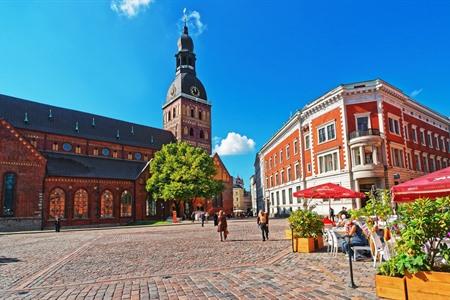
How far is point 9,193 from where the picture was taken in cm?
3347

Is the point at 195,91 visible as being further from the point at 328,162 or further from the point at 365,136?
the point at 365,136

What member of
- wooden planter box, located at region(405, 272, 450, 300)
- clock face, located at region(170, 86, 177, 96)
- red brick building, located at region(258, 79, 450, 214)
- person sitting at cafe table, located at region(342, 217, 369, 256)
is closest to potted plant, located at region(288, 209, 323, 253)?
person sitting at cafe table, located at region(342, 217, 369, 256)

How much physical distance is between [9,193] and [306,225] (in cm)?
3474

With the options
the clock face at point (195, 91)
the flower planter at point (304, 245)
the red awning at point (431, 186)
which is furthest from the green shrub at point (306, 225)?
the clock face at point (195, 91)

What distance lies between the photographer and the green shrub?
11672mm

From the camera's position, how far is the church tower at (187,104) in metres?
60.9

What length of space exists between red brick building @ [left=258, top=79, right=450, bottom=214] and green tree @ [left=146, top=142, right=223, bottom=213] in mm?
11868

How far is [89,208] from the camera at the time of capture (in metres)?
39.6

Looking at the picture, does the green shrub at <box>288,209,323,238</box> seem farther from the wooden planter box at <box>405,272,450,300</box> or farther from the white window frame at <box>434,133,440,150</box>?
the white window frame at <box>434,133,440,150</box>

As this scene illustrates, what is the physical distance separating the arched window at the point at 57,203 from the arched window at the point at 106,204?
4.89m

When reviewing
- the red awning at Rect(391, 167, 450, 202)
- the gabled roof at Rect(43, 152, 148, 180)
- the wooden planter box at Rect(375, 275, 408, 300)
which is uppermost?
the gabled roof at Rect(43, 152, 148, 180)

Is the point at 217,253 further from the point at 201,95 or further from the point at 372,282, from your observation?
the point at 201,95

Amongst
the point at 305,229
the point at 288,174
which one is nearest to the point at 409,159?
the point at 288,174

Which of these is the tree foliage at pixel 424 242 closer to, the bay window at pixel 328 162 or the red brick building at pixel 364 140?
the red brick building at pixel 364 140
